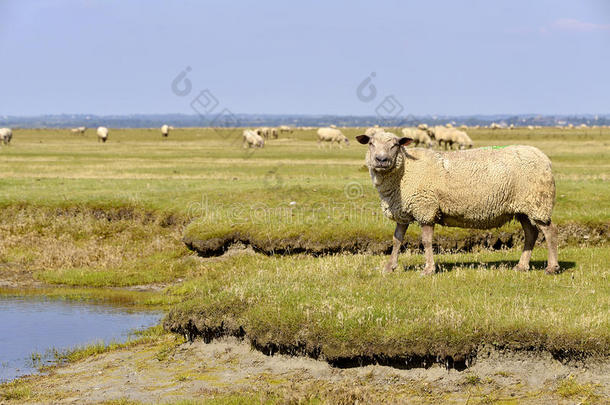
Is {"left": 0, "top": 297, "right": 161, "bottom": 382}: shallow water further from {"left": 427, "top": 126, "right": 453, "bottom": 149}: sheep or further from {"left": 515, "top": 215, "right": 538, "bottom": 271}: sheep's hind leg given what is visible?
{"left": 427, "top": 126, "right": 453, "bottom": 149}: sheep

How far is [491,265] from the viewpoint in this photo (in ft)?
54.6

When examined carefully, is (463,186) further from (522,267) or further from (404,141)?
(522,267)

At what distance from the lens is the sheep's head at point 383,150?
14469mm

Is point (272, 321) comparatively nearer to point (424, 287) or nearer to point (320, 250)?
point (424, 287)

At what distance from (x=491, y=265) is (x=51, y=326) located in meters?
9.99

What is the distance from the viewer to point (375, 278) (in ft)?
48.6

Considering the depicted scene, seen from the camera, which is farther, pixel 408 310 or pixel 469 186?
pixel 469 186

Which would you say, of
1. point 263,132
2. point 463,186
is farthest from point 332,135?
point 463,186

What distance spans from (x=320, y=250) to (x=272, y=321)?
8.28 metres

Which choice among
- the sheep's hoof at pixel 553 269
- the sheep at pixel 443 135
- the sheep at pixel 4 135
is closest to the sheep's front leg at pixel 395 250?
the sheep's hoof at pixel 553 269

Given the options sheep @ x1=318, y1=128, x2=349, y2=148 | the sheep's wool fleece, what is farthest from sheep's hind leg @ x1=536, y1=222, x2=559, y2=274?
sheep @ x1=318, y1=128, x2=349, y2=148

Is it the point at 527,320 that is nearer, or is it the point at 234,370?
the point at 527,320

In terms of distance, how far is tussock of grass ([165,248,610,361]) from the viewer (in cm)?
1112

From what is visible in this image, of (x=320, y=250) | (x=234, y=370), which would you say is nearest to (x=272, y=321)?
(x=234, y=370)
